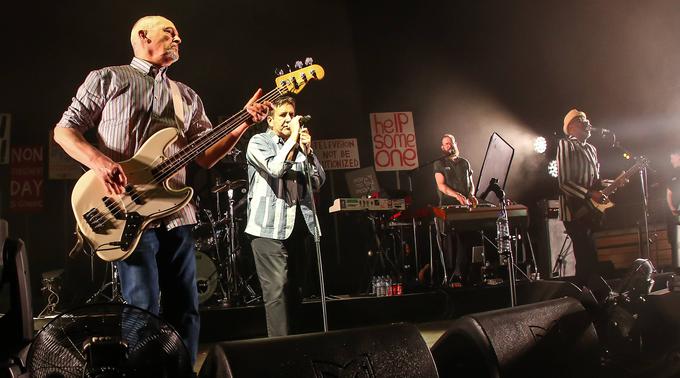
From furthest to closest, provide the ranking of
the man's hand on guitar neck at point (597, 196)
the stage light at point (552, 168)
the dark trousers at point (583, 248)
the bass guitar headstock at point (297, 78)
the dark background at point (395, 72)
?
the stage light at point (552, 168), the dark background at point (395, 72), the man's hand on guitar neck at point (597, 196), the dark trousers at point (583, 248), the bass guitar headstock at point (297, 78)

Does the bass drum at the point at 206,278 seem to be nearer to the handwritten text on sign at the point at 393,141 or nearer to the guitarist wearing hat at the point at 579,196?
the handwritten text on sign at the point at 393,141

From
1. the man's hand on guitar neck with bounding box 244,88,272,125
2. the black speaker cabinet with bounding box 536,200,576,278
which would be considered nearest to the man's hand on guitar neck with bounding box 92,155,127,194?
the man's hand on guitar neck with bounding box 244,88,272,125

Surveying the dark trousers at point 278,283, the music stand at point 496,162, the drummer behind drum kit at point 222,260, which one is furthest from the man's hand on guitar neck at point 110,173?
the music stand at point 496,162

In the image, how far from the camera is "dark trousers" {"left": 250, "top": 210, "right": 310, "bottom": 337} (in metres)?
3.90

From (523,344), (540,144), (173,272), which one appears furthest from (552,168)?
(173,272)

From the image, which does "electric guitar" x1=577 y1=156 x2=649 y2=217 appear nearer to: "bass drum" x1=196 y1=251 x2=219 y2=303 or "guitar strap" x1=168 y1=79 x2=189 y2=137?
"bass drum" x1=196 y1=251 x2=219 y2=303

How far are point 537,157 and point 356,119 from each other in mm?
3301

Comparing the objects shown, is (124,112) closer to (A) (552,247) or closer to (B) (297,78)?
(B) (297,78)

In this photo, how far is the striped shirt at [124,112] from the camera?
105 inches

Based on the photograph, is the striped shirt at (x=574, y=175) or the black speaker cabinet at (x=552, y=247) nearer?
the striped shirt at (x=574, y=175)

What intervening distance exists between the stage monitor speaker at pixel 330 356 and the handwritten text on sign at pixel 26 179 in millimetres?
7122

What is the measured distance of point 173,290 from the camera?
268 centimetres

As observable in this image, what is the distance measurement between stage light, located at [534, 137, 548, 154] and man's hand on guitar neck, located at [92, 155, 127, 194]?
877cm

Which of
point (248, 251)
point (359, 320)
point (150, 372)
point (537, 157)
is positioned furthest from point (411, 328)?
point (537, 157)
